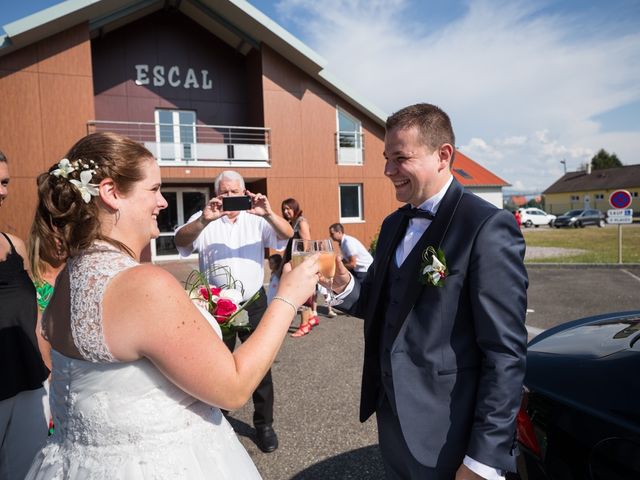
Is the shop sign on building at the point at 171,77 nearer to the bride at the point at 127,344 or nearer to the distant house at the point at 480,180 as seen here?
the bride at the point at 127,344

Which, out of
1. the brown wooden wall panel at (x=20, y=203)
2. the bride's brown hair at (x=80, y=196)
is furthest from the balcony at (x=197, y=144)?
the bride's brown hair at (x=80, y=196)

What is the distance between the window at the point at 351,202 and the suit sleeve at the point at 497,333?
55.9 ft

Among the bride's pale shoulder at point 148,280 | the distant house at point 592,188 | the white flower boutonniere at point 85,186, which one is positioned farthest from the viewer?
the distant house at point 592,188

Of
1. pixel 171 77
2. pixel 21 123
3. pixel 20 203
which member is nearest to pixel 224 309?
pixel 20 203

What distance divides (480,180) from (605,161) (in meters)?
48.7

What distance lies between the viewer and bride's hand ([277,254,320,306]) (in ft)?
5.49

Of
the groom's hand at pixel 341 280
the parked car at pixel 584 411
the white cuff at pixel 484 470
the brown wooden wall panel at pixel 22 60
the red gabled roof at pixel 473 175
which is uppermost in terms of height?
the brown wooden wall panel at pixel 22 60

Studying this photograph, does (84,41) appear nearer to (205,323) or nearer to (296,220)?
(296,220)

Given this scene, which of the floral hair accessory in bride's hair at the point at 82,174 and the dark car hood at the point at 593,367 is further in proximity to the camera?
the dark car hood at the point at 593,367

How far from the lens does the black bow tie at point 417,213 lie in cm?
212

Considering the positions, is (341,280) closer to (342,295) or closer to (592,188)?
(342,295)

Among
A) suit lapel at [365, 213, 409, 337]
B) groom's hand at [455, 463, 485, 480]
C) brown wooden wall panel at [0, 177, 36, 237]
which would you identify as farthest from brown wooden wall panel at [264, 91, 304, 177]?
groom's hand at [455, 463, 485, 480]

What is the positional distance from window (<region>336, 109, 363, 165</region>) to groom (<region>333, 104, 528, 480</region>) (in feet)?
54.1

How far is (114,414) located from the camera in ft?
5.05
